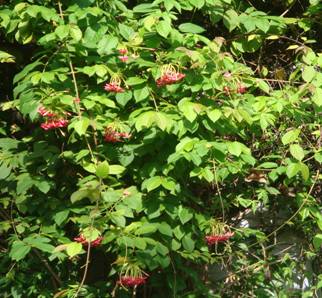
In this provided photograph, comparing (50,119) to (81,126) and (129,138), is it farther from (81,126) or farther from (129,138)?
(129,138)

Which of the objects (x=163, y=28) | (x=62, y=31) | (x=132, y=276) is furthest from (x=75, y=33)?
(x=132, y=276)

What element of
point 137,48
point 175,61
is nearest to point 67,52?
point 137,48

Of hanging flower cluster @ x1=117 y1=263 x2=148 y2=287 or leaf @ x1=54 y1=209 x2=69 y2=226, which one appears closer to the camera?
hanging flower cluster @ x1=117 y1=263 x2=148 y2=287

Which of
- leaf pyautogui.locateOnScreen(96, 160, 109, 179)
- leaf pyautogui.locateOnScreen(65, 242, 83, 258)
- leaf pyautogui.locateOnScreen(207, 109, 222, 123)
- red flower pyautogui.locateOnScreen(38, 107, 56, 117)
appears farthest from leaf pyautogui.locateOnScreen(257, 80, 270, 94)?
leaf pyautogui.locateOnScreen(65, 242, 83, 258)

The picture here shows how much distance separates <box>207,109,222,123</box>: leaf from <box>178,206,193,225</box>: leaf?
49cm

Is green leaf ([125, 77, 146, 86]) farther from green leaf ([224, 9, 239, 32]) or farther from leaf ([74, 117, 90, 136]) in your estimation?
green leaf ([224, 9, 239, 32])

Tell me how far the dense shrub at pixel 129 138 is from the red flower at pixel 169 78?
0.01m

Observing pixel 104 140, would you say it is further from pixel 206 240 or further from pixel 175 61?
pixel 206 240

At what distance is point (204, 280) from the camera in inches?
Answer: 135

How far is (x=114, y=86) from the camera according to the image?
2.46 m

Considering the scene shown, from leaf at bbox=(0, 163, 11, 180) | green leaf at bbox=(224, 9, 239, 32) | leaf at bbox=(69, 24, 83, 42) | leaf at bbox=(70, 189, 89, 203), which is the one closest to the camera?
leaf at bbox=(70, 189, 89, 203)

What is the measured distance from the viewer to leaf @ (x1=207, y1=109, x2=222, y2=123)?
2.41 meters

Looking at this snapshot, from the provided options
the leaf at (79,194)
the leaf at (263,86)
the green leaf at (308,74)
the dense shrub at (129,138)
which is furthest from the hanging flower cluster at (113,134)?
the green leaf at (308,74)

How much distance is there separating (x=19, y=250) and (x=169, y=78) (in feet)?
3.25
